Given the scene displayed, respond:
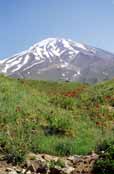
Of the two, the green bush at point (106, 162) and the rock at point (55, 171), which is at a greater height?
the green bush at point (106, 162)

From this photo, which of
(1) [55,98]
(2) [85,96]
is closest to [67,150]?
(1) [55,98]

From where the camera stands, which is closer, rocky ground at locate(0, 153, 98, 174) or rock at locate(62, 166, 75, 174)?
rock at locate(62, 166, 75, 174)

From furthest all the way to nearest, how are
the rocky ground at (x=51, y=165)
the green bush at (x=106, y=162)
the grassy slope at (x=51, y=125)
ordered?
the grassy slope at (x=51, y=125), the rocky ground at (x=51, y=165), the green bush at (x=106, y=162)

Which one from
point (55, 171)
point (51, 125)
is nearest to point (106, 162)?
point (55, 171)

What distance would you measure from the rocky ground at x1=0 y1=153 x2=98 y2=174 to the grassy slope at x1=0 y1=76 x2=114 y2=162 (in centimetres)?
40

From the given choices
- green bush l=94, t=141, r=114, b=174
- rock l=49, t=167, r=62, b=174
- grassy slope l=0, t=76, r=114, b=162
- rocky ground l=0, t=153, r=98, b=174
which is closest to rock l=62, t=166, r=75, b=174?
rocky ground l=0, t=153, r=98, b=174

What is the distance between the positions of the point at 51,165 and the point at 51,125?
5682 mm

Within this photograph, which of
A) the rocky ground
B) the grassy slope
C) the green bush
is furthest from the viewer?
the grassy slope

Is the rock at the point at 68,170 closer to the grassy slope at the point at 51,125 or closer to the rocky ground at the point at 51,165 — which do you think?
the rocky ground at the point at 51,165

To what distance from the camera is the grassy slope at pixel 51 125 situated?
14562 mm

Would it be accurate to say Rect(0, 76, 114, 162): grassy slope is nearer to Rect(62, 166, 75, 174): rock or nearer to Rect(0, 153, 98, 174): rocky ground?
Rect(0, 153, 98, 174): rocky ground

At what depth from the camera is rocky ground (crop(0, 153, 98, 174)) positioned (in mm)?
12102

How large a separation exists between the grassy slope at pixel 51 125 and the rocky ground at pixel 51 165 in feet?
1.32

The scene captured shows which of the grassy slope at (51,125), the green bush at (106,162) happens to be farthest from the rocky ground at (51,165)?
the grassy slope at (51,125)
